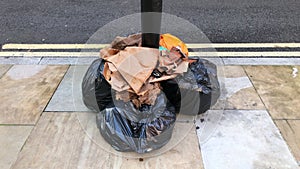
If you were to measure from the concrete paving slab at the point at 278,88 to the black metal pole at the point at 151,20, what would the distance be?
1286 millimetres

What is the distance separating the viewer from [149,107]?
2.25m

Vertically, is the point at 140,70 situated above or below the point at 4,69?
above

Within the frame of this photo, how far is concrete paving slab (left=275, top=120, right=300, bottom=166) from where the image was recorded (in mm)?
2217

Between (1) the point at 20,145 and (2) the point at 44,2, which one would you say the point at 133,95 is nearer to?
(1) the point at 20,145

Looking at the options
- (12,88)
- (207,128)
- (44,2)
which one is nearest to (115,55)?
(207,128)

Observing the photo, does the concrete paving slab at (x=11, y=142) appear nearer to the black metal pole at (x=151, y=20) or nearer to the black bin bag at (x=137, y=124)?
the black bin bag at (x=137, y=124)

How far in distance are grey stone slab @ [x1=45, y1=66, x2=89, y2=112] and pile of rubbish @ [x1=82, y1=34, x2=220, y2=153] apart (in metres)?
0.18

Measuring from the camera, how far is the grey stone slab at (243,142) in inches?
83.0

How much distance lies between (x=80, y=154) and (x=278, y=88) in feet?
6.86

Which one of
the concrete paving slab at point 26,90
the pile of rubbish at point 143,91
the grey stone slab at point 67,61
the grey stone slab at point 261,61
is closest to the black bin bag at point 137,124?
the pile of rubbish at point 143,91

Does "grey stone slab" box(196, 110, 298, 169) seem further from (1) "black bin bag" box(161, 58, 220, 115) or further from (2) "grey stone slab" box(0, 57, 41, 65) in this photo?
(2) "grey stone slab" box(0, 57, 41, 65)

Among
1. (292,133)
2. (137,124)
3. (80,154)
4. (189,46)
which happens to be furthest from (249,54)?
(80,154)

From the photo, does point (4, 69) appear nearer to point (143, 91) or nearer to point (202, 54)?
point (143, 91)

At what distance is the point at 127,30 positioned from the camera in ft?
14.1
